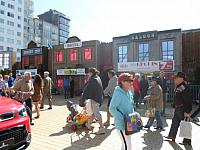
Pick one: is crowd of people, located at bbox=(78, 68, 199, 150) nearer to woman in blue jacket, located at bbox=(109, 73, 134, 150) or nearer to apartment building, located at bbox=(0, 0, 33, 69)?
woman in blue jacket, located at bbox=(109, 73, 134, 150)

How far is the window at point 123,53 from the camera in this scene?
18375mm

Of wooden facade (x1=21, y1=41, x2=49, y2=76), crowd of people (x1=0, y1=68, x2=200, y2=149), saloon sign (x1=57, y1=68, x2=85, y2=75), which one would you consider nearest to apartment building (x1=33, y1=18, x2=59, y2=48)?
wooden facade (x1=21, y1=41, x2=49, y2=76)

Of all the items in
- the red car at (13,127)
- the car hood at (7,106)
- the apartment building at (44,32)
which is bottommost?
the red car at (13,127)

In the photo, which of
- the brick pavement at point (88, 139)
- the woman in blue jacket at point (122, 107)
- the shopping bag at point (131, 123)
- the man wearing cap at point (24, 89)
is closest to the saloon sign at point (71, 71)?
the man wearing cap at point (24, 89)

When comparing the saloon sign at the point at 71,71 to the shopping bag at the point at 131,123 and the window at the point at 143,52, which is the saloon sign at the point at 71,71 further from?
the shopping bag at the point at 131,123

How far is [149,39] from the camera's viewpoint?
17.1 metres

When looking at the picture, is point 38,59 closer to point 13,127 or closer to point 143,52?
point 143,52

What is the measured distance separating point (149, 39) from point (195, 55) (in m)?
3.63

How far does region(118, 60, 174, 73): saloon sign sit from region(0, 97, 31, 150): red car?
12.1m

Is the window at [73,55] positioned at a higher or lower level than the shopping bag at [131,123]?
higher

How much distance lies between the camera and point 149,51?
17.2 meters

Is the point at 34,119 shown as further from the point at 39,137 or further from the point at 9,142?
the point at 9,142

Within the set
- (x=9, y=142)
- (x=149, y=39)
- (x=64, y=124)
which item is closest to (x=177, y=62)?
(x=149, y=39)

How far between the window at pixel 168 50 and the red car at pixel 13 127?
1399 cm
